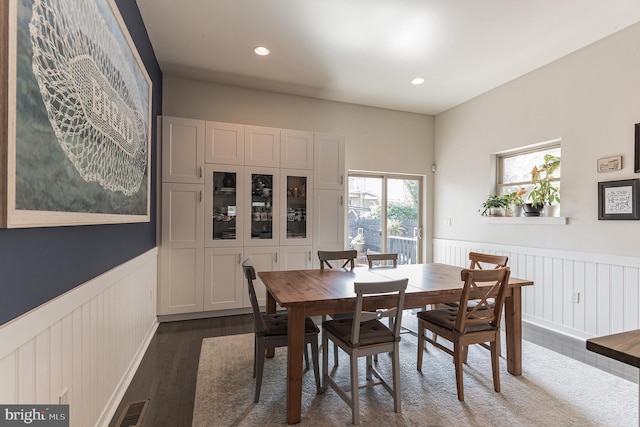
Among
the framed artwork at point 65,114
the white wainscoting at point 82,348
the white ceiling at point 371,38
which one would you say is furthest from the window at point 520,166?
the white wainscoting at point 82,348

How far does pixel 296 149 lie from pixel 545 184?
3.03 meters

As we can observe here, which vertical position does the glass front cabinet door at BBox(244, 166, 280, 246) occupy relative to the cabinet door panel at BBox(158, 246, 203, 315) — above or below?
above

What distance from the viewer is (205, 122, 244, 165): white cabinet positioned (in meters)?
3.67

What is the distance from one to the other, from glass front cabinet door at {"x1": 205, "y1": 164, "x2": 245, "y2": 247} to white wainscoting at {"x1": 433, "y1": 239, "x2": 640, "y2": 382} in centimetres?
344

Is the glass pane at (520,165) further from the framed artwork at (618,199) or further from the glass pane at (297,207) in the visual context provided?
the glass pane at (297,207)

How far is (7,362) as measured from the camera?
0.96 meters

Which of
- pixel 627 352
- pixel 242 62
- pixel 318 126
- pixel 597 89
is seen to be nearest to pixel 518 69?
pixel 597 89

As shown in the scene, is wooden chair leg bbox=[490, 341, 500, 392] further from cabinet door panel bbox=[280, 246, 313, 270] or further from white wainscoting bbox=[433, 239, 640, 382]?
cabinet door panel bbox=[280, 246, 313, 270]

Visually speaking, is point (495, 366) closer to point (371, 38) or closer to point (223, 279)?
point (223, 279)

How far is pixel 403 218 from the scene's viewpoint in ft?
17.4

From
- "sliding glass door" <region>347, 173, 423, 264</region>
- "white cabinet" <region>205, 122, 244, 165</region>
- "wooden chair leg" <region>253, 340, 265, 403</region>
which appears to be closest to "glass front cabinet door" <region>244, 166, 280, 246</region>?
"white cabinet" <region>205, 122, 244, 165</region>

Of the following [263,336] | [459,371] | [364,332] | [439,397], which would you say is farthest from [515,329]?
[263,336]

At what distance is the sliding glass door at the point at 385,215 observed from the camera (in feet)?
16.4

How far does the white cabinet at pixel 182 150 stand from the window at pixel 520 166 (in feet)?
13.1
